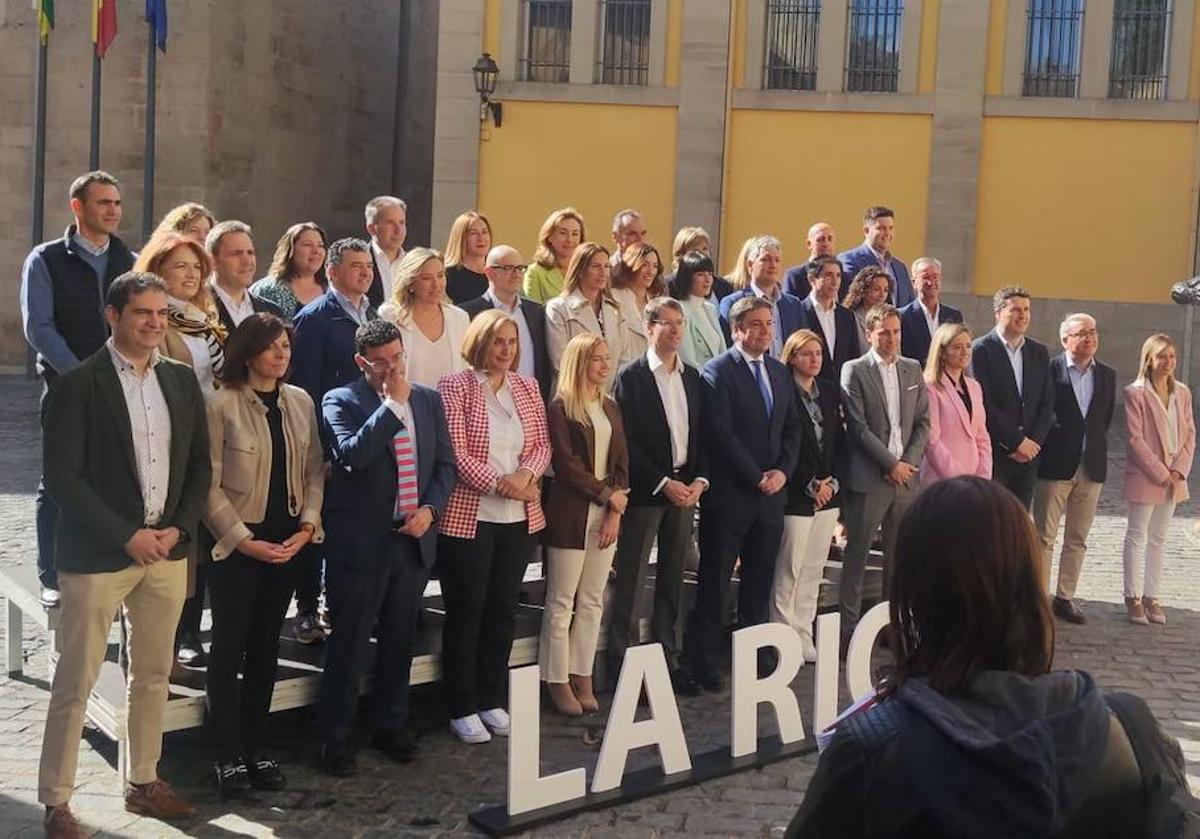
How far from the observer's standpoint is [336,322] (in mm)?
7684

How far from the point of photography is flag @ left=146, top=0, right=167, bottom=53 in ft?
78.2

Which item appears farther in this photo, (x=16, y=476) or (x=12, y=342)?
(x=12, y=342)

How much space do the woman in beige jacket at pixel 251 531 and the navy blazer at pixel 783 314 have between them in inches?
151

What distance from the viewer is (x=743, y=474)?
8516 millimetres

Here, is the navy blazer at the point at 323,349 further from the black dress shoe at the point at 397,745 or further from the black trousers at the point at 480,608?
the black dress shoe at the point at 397,745

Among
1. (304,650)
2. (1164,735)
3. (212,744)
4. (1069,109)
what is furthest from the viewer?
(1069,109)

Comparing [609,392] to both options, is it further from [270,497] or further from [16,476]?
[16,476]

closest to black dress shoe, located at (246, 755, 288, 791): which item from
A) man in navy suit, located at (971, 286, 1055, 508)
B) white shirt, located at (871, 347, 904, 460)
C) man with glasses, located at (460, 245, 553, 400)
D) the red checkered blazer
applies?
the red checkered blazer

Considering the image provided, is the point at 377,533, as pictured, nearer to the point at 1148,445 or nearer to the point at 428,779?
the point at 428,779

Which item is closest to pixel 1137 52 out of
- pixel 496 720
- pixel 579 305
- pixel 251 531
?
pixel 579 305

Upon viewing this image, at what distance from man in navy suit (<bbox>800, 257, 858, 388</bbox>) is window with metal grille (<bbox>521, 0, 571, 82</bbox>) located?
49.2ft

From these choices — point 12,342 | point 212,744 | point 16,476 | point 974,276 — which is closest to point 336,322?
point 212,744

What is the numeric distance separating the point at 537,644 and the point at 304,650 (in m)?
1.20

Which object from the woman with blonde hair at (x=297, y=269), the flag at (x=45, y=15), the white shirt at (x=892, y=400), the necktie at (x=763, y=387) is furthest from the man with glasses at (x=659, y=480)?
the flag at (x=45, y=15)
